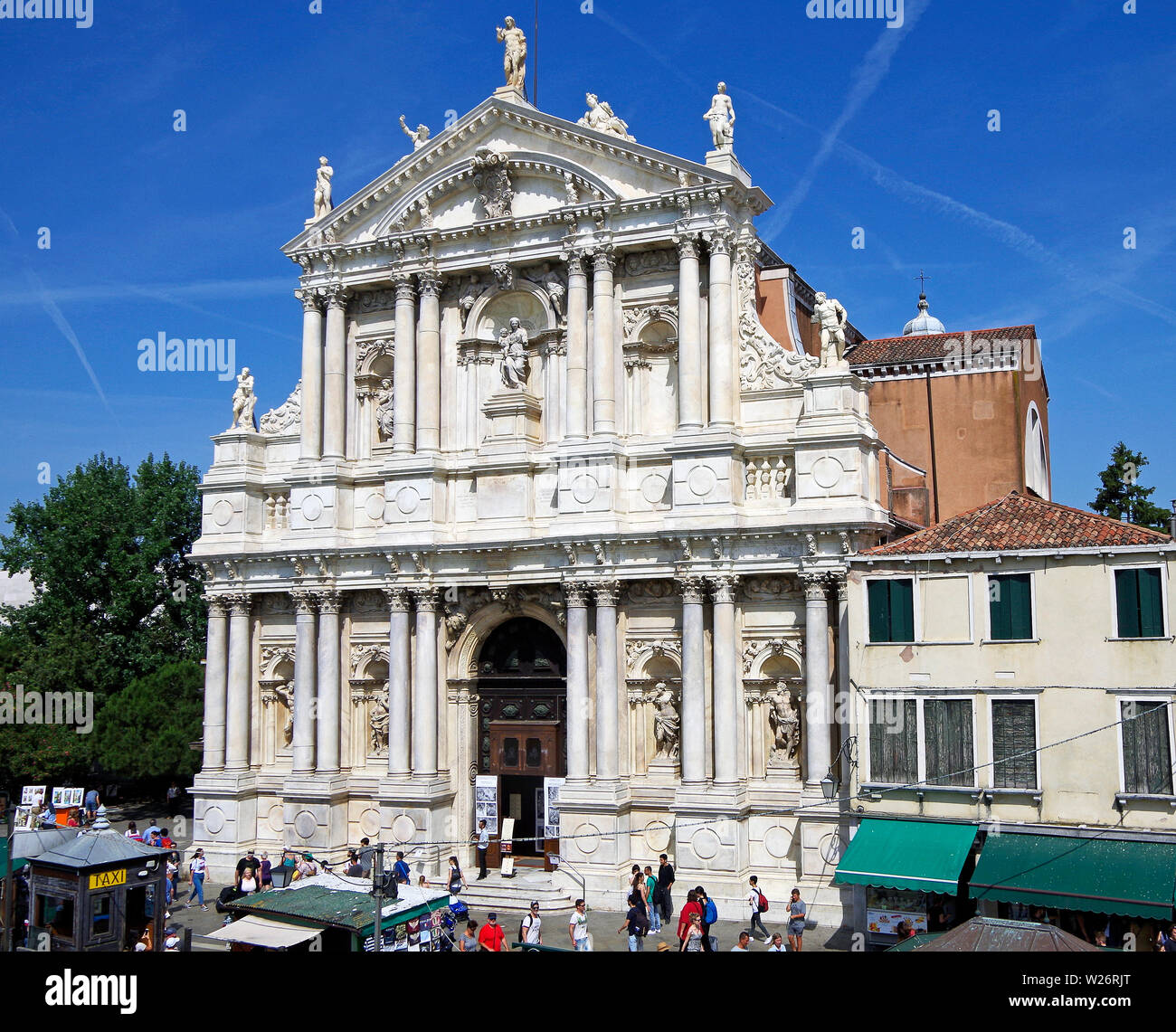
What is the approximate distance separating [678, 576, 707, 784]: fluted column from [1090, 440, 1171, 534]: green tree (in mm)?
21465

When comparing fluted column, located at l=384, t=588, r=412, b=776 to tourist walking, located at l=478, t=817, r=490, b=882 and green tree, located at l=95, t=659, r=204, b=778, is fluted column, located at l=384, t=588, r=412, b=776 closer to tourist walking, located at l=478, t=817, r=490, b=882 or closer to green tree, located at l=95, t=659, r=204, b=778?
tourist walking, located at l=478, t=817, r=490, b=882

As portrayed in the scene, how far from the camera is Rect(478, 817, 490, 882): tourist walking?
32.2 metres

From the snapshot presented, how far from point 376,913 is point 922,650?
1243 centimetres

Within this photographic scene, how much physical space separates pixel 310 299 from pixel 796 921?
23043 mm

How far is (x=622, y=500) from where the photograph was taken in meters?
32.1

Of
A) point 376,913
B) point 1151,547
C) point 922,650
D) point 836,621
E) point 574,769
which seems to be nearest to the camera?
point 376,913

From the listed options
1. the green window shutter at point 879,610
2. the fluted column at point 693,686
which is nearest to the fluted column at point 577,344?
the fluted column at point 693,686

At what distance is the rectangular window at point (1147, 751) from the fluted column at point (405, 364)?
2057cm

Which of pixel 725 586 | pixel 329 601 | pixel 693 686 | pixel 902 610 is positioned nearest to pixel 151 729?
pixel 329 601

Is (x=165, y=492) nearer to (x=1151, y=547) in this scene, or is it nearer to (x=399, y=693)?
(x=399, y=693)

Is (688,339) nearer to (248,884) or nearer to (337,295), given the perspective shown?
(337,295)

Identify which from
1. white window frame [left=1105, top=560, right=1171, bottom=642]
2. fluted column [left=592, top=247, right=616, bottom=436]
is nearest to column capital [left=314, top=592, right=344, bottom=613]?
fluted column [left=592, top=247, right=616, bottom=436]
